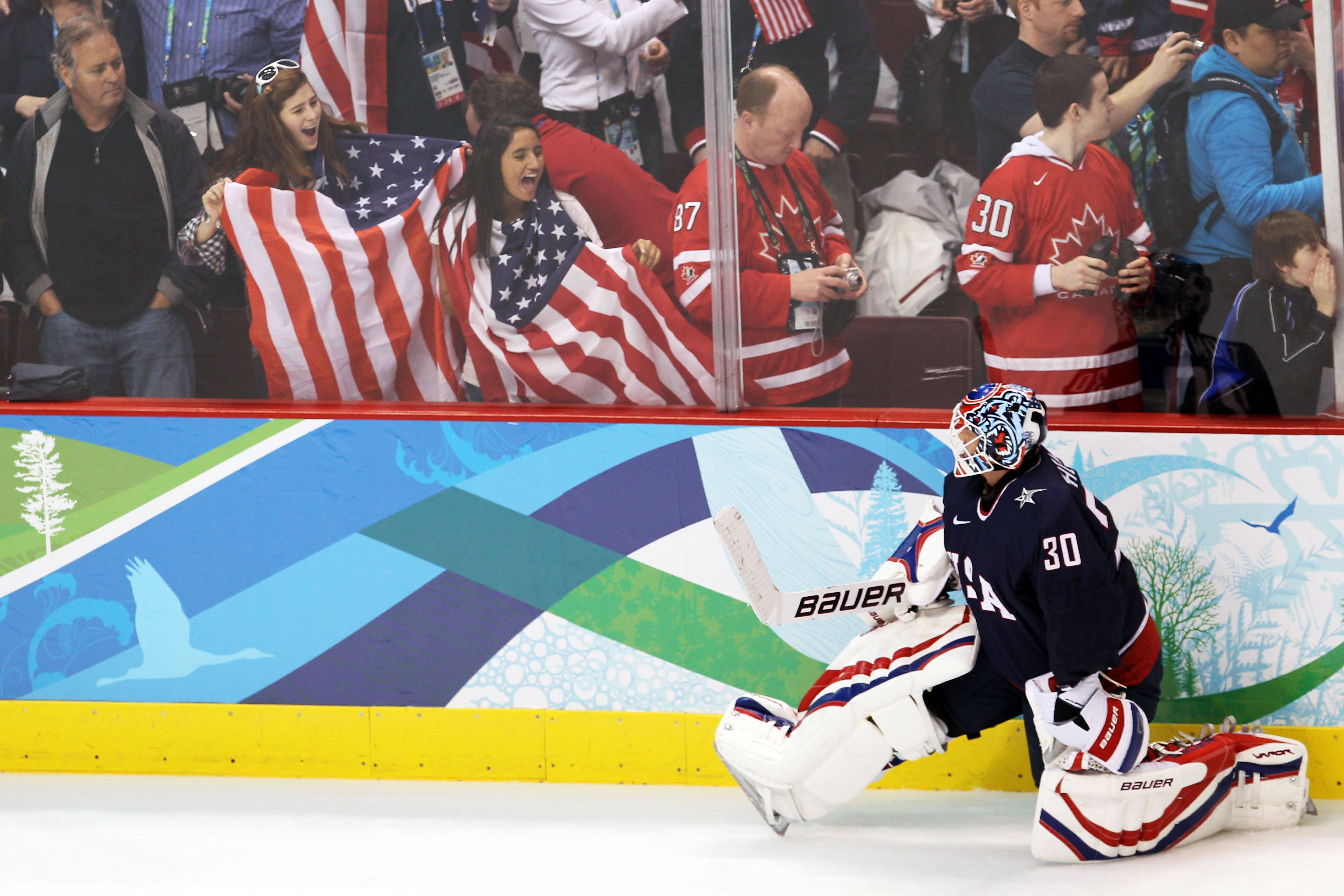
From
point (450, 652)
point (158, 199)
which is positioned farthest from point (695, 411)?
point (158, 199)

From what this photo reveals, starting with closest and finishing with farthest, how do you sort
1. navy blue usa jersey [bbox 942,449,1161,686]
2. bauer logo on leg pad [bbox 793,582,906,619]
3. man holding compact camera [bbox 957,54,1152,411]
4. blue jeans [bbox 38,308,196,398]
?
1. navy blue usa jersey [bbox 942,449,1161,686]
2. bauer logo on leg pad [bbox 793,582,906,619]
3. man holding compact camera [bbox 957,54,1152,411]
4. blue jeans [bbox 38,308,196,398]

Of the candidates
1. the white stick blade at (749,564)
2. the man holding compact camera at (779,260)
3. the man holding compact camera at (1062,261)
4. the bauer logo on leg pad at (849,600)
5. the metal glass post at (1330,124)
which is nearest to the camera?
the white stick blade at (749,564)

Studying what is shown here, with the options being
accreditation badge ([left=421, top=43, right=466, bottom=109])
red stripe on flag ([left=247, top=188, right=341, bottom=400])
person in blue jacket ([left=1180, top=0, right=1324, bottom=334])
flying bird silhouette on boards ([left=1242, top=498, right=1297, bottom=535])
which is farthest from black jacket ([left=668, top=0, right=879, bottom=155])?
flying bird silhouette on boards ([left=1242, top=498, right=1297, bottom=535])

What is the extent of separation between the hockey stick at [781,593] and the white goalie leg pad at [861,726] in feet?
0.30

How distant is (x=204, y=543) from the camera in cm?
311

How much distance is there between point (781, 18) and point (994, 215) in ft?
2.20

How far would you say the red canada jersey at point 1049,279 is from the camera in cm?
287

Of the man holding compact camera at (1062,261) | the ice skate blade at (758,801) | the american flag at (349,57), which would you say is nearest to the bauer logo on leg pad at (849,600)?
the ice skate blade at (758,801)

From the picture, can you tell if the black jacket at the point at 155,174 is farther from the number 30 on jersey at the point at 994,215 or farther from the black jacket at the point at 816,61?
the number 30 on jersey at the point at 994,215

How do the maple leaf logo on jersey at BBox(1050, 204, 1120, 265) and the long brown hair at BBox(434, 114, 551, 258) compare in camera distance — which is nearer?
the maple leaf logo on jersey at BBox(1050, 204, 1120, 265)

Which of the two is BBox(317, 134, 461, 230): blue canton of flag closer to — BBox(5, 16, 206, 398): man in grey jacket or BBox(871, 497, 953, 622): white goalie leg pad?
BBox(5, 16, 206, 398): man in grey jacket

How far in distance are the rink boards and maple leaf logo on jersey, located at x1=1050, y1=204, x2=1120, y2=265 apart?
0.41 metres

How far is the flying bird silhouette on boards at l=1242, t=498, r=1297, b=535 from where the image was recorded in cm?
275

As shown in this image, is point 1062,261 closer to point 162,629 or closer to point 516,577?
point 516,577
